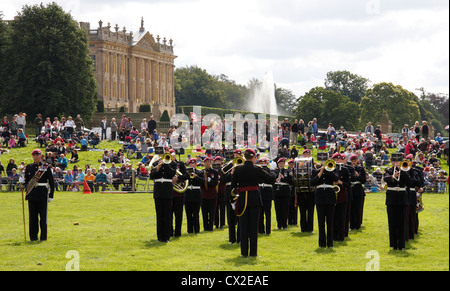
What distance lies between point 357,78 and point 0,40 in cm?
7844

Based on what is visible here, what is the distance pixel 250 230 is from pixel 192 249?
6.16 ft

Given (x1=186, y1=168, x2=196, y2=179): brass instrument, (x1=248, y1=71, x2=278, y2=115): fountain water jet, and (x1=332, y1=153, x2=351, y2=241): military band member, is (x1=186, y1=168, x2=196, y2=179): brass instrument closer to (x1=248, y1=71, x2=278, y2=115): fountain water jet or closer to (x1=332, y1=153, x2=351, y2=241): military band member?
(x1=332, y1=153, x2=351, y2=241): military band member

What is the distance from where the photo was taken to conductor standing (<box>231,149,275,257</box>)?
16391 millimetres

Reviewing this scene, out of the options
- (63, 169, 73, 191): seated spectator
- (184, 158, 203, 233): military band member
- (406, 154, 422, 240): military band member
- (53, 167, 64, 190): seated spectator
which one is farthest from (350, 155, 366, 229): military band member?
(53, 167, 64, 190): seated spectator

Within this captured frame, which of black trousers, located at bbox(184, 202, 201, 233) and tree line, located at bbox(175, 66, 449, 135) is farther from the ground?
tree line, located at bbox(175, 66, 449, 135)

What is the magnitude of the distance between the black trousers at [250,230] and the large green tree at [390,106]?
321 ft

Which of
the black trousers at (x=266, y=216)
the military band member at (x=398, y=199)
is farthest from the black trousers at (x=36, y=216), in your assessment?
the military band member at (x=398, y=199)

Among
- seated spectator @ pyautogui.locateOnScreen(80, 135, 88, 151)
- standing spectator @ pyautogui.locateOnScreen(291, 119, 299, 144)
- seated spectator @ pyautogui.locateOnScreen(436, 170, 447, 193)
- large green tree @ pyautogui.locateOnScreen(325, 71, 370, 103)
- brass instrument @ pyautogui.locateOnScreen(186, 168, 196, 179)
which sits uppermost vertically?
large green tree @ pyautogui.locateOnScreen(325, 71, 370, 103)

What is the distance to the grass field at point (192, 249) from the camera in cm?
1537

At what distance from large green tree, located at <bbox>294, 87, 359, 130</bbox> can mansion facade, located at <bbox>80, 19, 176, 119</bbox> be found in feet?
68.6

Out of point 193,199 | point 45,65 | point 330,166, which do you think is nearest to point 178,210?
point 193,199
